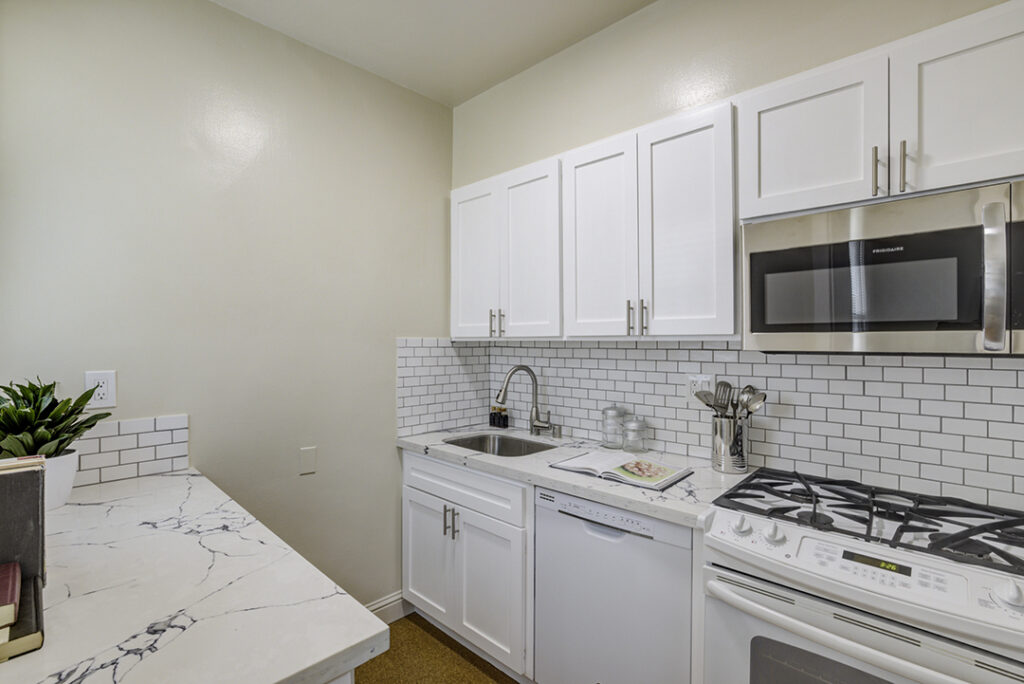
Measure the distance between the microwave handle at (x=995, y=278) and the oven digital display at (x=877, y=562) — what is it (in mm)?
570

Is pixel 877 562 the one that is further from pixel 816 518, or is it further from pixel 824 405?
pixel 824 405

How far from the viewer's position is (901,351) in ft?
4.21

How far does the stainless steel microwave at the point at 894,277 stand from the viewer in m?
1.16

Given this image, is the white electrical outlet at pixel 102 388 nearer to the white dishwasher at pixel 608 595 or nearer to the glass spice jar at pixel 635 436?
the white dishwasher at pixel 608 595

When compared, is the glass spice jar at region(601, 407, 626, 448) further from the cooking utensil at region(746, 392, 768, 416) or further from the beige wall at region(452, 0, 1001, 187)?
the beige wall at region(452, 0, 1001, 187)

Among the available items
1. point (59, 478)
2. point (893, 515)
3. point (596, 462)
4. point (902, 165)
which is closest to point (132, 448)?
point (59, 478)

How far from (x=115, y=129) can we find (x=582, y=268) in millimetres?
1787

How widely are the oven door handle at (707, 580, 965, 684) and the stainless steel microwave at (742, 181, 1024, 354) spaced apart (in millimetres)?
723

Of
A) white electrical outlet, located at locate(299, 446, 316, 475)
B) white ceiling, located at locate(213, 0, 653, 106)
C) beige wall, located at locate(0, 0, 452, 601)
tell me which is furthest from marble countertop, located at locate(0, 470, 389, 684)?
white ceiling, located at locate(213, 0, 653, 106)

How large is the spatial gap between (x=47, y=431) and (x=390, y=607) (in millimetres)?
1728

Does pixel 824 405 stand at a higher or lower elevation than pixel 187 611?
higher

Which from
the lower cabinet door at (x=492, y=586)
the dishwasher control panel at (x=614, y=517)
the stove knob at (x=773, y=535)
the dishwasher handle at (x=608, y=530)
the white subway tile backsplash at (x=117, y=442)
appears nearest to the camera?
the stove knob at (x=773, y=535)

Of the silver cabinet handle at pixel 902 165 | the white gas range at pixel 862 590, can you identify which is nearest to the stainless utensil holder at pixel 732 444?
the white gas range at pixel 862 590

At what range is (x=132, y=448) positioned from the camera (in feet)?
5.70
